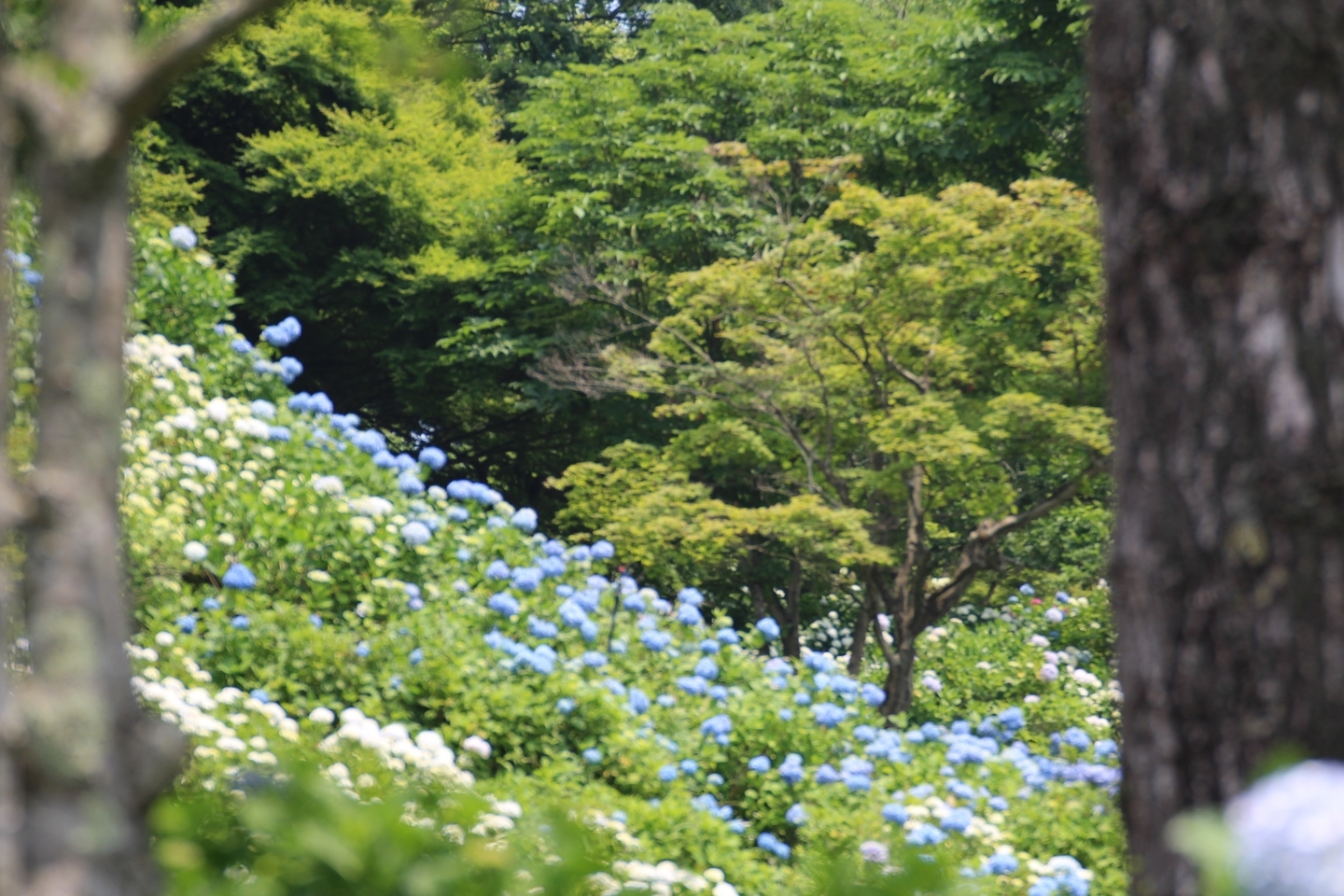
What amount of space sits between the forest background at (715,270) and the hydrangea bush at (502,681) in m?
2.58

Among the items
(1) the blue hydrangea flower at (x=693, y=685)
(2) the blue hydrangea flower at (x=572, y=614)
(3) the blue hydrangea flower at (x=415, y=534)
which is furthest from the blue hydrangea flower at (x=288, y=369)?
(1) the blue hydrangea flower at (x=693, y=685)

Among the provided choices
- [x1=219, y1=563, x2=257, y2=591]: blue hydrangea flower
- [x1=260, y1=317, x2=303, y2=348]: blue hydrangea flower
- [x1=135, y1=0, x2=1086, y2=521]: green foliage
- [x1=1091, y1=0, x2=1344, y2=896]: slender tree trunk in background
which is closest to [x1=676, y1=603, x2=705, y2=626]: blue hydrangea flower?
[x1=219, y1=563, x2=257, y2=591]: blue hydrangea flower

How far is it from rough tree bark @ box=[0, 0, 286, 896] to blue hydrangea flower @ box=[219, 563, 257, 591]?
323cm

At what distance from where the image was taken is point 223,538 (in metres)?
4.57

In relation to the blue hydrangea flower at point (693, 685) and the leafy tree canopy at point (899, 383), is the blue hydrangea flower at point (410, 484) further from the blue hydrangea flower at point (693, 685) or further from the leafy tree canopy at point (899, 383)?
the leafy tree canopy at point (899, 383)

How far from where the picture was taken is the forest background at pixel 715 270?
25.8 ft

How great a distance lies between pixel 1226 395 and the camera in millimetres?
1108

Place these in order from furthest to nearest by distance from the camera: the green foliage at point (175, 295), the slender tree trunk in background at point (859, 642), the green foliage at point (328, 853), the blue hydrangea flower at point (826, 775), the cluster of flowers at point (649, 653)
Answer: the slender tree trunk in background at point (859, 642) < the green foliage at point (175, 295) < the blue hydrangea flower at point (826, 775) < the cluster of flowers at point (649, 653) < the green foliage at point (328, 853)

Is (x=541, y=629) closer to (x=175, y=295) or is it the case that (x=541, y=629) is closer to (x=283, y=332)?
(x=283, y=332)

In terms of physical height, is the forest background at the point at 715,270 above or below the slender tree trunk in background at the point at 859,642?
above

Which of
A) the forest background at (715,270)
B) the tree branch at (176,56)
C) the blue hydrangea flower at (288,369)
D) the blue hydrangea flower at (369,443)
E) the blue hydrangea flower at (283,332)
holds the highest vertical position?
the forest background at (715,270)

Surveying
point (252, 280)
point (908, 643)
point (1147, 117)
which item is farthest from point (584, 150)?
point (1147, 117)

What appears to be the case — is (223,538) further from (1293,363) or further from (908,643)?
(908,643)

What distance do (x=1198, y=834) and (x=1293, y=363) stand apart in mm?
510
